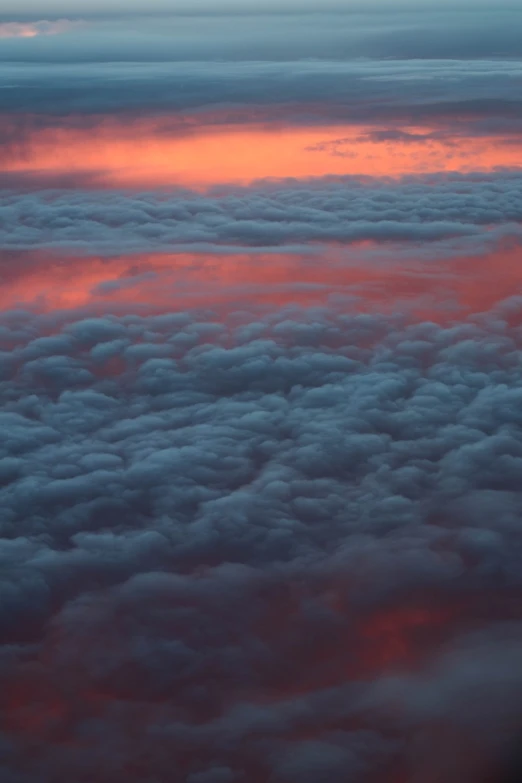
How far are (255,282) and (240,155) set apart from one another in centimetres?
1272

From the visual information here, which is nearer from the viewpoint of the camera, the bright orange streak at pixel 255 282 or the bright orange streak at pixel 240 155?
the bright orange streak at pixel 255 282

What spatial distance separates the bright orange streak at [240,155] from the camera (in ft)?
72.9

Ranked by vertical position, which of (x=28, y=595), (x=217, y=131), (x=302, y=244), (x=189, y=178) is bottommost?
(x=28, y=595)

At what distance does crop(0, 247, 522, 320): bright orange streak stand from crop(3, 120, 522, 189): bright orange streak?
→ 21.9ft

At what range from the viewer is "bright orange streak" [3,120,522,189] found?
72.9 feet

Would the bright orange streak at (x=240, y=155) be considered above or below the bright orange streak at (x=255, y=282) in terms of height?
above

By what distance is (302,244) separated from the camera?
16.2 m

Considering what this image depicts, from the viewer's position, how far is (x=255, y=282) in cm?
1352

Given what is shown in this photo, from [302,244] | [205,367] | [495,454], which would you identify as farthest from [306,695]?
[302,244]

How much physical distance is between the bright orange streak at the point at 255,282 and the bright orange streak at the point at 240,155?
667 cm

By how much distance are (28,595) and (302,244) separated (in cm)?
1102

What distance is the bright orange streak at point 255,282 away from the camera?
12438 mm

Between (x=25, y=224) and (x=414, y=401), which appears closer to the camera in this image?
(x=414, y=401)

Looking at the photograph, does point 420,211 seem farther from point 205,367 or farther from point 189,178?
point 205,367
